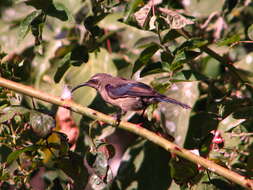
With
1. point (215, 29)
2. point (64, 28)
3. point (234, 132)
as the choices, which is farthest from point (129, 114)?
point (215, 29)

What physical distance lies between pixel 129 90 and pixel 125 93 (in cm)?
7

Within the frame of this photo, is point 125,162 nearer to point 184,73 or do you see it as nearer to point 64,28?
point 184,73

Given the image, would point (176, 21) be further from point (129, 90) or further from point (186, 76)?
point (129, 90)

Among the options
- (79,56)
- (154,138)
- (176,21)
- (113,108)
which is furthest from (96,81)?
(154,138)

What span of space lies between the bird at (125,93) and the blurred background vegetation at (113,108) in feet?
0.21

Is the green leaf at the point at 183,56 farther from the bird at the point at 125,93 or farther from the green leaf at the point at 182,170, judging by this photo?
the green leaf at the point at 182,170

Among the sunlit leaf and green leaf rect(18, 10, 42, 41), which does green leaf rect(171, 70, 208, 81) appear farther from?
green leaf rect(18, 10, 42, 41)

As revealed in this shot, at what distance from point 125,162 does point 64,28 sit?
1.24 m

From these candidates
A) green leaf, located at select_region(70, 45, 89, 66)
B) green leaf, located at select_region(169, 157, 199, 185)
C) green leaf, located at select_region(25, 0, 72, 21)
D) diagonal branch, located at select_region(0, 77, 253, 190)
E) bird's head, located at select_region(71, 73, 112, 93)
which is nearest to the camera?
diagonal branch, located at select_region(0, 77, 253, 190)

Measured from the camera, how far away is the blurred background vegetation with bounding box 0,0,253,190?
101 inches

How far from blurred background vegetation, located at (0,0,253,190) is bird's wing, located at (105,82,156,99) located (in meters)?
0.08

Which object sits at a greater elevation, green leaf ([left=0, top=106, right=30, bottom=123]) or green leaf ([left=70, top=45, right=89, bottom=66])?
green leaf ([left=70, top=45, right=89, bottom=66])

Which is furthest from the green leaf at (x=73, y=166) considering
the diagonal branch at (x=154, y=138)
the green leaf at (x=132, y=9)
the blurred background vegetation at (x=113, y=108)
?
the green leaf at (x=132, y=9)

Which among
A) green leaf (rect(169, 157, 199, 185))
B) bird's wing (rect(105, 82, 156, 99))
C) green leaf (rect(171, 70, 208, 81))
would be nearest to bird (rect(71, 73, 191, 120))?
bird's wing (rect(105, 82, 156, 99))
